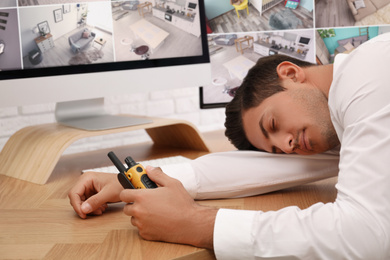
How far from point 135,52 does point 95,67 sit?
11 cm

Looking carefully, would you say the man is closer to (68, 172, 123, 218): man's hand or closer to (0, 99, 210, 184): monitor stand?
(68, 172, 123, 218): man's hand

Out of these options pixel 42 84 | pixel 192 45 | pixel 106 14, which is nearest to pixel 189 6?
pixel 192 45

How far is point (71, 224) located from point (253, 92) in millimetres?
446

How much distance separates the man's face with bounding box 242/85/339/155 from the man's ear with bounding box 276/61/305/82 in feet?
0.12

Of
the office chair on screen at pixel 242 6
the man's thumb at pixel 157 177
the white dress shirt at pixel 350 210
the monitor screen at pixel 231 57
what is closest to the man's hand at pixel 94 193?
the man's thumb at pixel 157 177

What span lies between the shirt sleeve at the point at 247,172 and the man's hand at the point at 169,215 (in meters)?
0.17

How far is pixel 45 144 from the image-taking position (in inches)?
43.1

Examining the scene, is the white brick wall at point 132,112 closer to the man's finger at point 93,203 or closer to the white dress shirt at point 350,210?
the man's finger at point 93,203

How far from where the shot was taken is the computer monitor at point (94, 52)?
3.49 feet

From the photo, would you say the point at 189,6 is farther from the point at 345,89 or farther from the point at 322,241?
the point at 322,241

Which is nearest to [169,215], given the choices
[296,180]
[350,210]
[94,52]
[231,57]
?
[350,210]

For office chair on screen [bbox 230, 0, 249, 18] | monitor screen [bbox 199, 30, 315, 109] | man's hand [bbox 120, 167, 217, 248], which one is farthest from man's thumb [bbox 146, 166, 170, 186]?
office chair on screen [bbox 230, 0, 249, 18]

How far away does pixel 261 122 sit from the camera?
3.08ft

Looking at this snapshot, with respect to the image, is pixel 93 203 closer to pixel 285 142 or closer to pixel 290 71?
pixel 285 142
